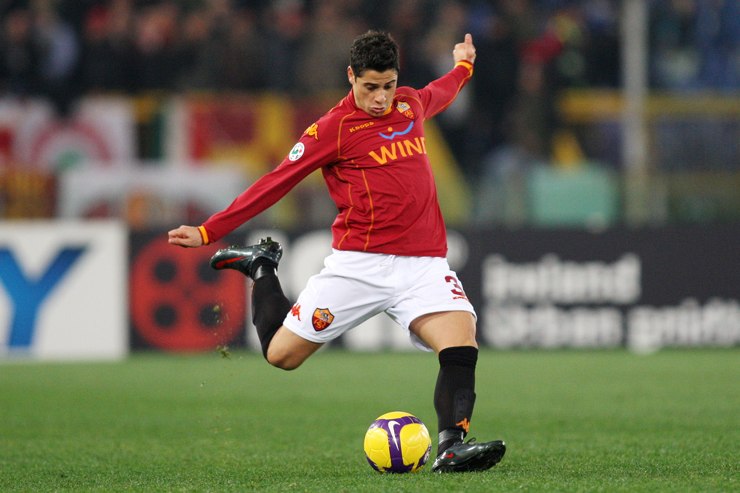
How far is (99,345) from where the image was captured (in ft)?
48.4

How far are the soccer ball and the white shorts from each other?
518 mm

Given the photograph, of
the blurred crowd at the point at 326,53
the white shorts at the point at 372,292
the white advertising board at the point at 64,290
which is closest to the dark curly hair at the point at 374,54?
the white shorts at the point at 372,292

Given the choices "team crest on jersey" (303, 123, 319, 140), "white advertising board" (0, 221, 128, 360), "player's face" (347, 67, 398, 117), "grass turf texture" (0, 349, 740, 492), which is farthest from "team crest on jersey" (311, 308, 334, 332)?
"white advertising board" (0, 221, 128, 360)

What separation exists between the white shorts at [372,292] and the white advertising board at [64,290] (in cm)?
853

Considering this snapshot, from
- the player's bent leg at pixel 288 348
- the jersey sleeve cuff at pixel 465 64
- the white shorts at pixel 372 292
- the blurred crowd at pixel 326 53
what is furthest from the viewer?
the blurred crowd at pixel 326 53

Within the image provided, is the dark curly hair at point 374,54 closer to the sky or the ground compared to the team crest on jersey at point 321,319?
closer to the sky

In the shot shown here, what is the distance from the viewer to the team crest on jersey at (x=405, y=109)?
657 cm

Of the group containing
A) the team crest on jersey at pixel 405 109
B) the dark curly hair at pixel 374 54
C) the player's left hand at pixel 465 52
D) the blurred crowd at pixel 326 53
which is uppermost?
the blurred crowd at pixel 326 53

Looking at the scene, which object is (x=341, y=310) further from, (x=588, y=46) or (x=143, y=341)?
(x=588, y=46)

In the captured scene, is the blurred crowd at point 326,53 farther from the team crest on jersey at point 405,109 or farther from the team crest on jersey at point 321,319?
the team crest on jersey at point 321,319

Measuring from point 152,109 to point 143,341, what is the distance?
3028 millimetres

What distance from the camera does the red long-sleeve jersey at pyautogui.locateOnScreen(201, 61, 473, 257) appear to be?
6.41m

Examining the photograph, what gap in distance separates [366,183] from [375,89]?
46 centimetres

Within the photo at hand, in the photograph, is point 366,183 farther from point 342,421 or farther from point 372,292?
point 342,421
